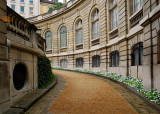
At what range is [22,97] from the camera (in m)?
5.02

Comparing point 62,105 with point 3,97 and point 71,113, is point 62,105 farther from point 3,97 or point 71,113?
point 3,97

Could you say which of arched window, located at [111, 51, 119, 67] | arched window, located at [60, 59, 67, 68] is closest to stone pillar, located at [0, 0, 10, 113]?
arched window, located at [111, 51, 119, 67]

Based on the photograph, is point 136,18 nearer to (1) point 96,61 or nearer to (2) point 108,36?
Result: (2) point 108,36

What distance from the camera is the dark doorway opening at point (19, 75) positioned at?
4.95 metres

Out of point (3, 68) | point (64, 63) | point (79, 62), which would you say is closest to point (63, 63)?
point (64, 63)

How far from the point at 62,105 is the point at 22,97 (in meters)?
1.70

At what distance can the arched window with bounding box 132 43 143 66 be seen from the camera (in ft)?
27.1

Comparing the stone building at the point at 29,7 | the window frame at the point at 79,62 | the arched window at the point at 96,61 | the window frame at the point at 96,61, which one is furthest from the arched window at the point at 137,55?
the stone building at the point at 29,7

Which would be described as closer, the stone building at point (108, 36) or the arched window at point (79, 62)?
the stone building at point (108, 36)

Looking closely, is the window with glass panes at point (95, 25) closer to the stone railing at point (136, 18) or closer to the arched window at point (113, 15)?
the arched window at point (113, 15)

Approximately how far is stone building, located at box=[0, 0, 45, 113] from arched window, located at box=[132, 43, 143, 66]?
656cm

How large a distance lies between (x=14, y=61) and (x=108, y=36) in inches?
433

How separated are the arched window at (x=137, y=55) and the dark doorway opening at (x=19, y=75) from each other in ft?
22.9


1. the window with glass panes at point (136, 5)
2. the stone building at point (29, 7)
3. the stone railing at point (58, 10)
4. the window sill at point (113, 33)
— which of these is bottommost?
the window sill at point (113, 33)
